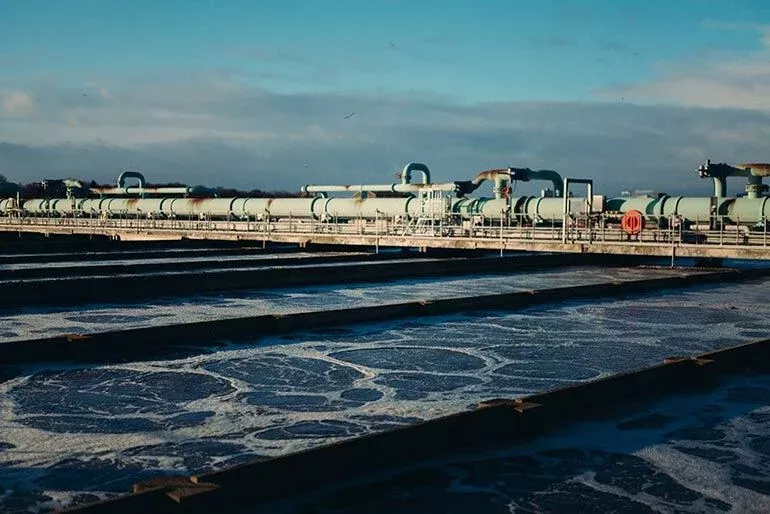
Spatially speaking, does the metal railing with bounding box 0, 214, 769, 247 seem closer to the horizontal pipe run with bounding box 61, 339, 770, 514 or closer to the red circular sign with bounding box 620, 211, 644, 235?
the red circular sign with bounding box 620, 211, 644, 235

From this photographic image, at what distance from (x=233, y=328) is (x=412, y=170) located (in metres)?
43.4

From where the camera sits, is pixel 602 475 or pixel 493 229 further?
pixel 493 229

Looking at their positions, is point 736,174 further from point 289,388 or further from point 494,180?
point 289,388

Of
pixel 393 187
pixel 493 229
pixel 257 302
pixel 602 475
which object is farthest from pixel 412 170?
pixel 602 475

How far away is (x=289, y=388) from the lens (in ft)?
44.0

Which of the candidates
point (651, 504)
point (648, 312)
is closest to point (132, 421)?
point (651, 504)

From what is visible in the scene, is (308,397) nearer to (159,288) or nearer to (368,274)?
(159,288)

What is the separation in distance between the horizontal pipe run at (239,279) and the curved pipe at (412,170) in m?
20.0

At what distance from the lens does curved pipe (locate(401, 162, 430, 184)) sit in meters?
60.2

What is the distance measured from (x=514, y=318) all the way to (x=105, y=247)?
112ft

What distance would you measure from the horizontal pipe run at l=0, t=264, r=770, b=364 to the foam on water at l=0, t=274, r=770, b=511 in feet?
2.22

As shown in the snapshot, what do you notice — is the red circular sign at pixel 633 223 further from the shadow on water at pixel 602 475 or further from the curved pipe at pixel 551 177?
the shadow on water at pixel 602 475

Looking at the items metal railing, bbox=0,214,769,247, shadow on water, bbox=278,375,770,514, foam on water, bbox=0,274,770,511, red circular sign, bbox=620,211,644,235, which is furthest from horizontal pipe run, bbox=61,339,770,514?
red circular sign, bbox=620,211,644,235

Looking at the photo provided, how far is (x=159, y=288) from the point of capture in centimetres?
2739
